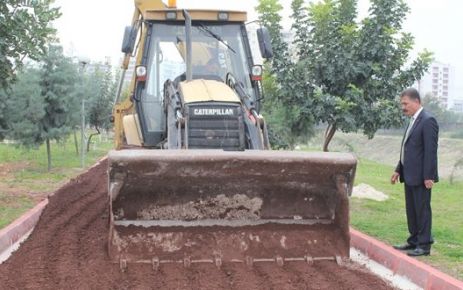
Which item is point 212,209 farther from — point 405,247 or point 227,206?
point 405,247

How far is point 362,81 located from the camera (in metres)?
10.1

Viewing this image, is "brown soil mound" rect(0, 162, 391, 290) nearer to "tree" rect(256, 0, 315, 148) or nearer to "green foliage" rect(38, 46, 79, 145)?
"tree" rect(256, 0, 315, 148)

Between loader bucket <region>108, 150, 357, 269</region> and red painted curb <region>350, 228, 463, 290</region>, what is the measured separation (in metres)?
0.62

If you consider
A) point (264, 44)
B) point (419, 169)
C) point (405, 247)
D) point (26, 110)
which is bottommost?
point (405, 247)

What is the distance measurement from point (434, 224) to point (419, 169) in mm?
2572

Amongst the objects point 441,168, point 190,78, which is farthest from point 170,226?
point 441,168

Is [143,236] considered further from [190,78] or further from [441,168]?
[441,168]

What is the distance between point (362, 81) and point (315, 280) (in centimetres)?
515

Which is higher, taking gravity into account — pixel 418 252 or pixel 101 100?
pixel 101 100

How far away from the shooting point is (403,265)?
6.46 m

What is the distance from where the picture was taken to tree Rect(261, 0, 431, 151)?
388 inches

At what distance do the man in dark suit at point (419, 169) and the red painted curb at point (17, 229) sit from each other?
14.8 ft

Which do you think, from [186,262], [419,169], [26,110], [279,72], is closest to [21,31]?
[279,72]

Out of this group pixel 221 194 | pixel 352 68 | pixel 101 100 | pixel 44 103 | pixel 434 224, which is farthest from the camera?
pixel 101 100
